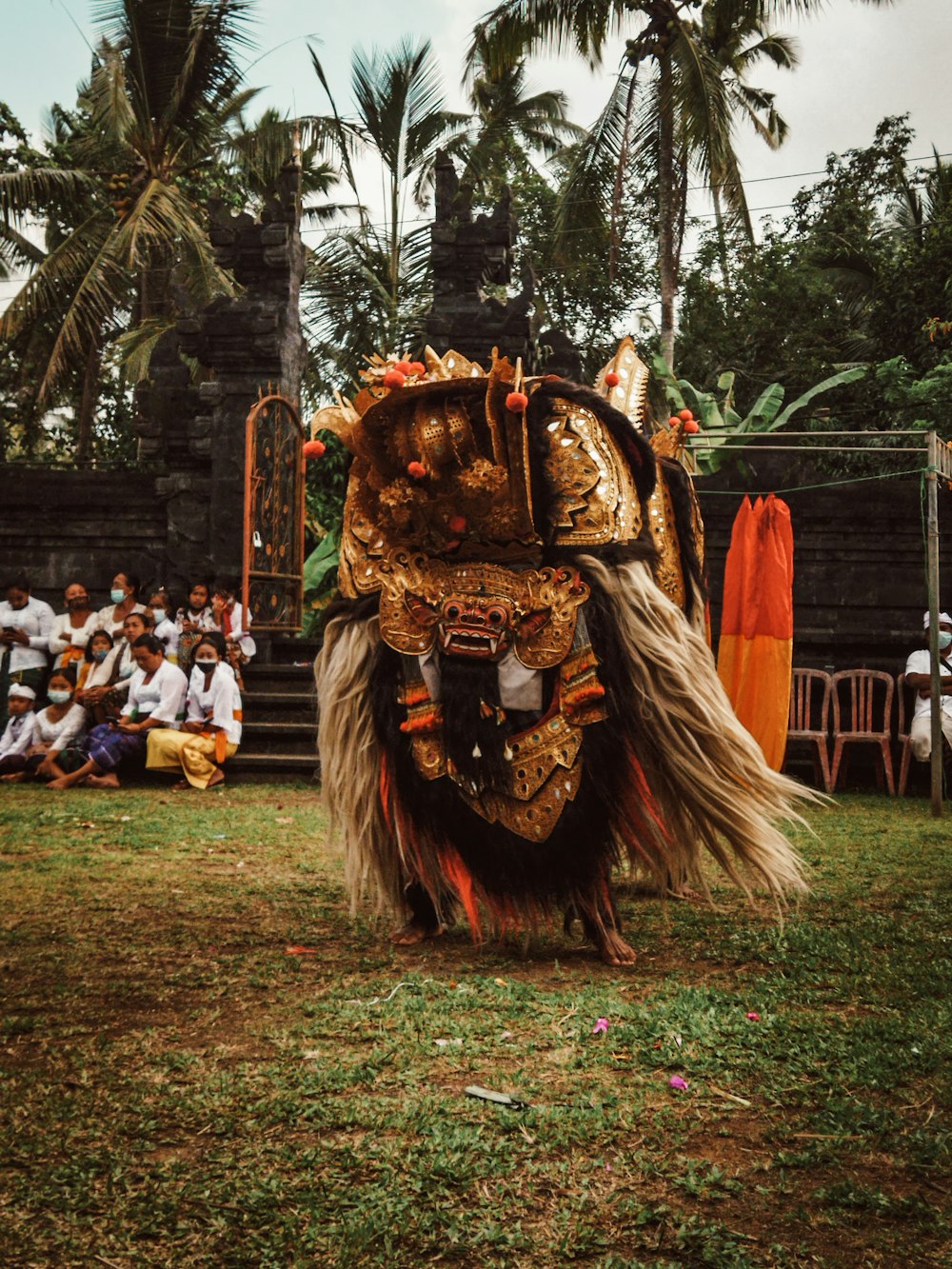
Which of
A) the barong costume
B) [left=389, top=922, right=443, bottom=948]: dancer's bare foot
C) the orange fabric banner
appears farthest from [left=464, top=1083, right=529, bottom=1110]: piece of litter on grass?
the orange fabric banner

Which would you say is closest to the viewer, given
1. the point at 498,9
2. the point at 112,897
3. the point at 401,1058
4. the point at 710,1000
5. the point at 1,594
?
the point at 401,1058

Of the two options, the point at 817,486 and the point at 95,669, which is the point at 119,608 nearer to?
the point at 95,669

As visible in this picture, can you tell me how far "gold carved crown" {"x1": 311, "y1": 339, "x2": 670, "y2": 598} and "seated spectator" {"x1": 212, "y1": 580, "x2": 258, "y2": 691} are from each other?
650 centimetres

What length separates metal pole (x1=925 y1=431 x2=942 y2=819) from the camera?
7.48 metres

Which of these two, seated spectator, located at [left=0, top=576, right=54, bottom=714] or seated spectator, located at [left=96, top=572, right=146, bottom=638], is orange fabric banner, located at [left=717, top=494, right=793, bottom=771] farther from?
seated spectator, located at [left=0, top=576, right=54, bottom=714]

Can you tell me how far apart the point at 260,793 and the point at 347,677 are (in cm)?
494

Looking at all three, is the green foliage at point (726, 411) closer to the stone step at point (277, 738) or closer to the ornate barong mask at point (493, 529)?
the stone step at point (277, 738)

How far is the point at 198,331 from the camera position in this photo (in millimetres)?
12195

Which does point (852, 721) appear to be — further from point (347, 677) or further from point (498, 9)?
point (498, 9)

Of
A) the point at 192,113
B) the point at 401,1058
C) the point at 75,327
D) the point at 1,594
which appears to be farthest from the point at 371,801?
the point at 192,113

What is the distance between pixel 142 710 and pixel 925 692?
5991 millimetres

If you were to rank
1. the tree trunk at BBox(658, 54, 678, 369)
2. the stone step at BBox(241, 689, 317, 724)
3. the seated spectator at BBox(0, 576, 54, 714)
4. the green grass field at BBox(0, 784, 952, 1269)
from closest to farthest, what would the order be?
the green grass field at BBox(0, 784, 952, 1269) → the stone step at BBox(241, 689, 317, 724) → the seated spectator at BBox(0, 576, 54, 714) → the tree trunk at BBox(658, 54, 678, 369)

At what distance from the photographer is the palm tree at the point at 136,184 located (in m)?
17.3

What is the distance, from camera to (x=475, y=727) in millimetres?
3574
